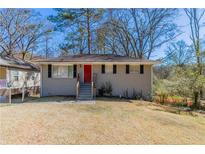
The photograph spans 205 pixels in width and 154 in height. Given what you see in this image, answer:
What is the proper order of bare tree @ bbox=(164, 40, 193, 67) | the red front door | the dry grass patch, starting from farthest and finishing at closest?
bare tree @ bbox=(164, 40, 193, 67) < the red front door < the dry grass patch

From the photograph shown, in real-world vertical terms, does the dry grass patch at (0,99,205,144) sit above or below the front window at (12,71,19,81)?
below

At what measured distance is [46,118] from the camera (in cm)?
867

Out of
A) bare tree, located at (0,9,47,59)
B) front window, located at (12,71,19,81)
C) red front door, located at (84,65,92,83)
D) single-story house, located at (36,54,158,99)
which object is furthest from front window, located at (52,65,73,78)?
bare tree, located at (0,9,47,59)

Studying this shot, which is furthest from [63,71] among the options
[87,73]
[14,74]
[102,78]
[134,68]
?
[134,68]

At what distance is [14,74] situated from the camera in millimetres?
17969

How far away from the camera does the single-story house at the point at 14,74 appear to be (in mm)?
16578

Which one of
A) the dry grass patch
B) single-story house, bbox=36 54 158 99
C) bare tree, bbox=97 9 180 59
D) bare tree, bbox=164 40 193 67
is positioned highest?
bare tree, bbox=97 9 180 59

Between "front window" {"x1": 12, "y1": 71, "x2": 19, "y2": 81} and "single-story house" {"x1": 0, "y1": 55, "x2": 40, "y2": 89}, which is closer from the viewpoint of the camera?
"single-story house" {"x1": 0, "y1": 55, "x2": 40, "y2": 89}

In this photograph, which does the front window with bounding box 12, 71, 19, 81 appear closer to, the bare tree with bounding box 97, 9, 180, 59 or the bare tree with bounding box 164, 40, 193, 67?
the bare tree with bounding box 97, 9, 180, 59

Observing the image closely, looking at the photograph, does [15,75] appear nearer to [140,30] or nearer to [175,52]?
[140,30]

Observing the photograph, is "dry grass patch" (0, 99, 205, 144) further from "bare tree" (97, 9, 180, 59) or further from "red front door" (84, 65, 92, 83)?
"bare tree" (97, 9, 180, 59)

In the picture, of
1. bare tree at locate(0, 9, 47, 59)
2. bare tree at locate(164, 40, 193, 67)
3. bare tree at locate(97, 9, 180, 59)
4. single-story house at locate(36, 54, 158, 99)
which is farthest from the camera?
bare tree at locate(0, 9, 47, 59)

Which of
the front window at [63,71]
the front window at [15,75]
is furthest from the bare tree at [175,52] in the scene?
the front window at [15,75]

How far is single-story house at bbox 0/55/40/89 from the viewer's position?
16578 millimetres
